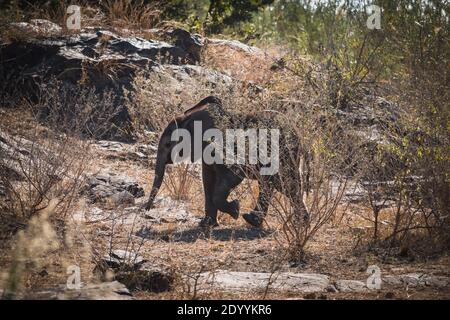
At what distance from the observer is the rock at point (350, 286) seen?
24.7 ft

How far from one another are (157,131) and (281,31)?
1176cm

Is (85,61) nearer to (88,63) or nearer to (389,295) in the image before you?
(88,63)

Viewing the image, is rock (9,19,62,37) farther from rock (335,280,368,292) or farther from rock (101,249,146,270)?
rock (335,280,368,292)

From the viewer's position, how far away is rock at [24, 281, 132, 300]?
5.89 m

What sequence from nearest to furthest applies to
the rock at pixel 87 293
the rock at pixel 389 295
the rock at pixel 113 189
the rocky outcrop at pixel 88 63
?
the rock at pixel 87 293 < the rock at pixel 389 295 < the rock at pixel 113 189 < the rocky outcrop at pixel 88 63

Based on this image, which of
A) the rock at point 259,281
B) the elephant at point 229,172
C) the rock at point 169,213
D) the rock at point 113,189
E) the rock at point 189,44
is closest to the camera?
the rock at point 259,281

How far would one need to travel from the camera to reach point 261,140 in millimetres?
9266

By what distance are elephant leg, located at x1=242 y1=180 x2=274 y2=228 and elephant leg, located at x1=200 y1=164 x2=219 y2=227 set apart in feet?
1.64

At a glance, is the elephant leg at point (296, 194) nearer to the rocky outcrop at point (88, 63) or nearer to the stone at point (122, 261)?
the stone at point (122, 261)

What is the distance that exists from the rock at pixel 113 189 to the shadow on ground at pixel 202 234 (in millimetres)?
967

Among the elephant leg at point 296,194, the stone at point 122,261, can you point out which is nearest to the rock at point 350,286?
the elephant leg at point 296,194

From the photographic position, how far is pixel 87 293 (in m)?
5.99

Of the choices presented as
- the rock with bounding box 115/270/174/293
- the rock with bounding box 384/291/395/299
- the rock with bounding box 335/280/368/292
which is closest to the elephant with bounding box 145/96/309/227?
the rock with bounding box 335/280/368/292

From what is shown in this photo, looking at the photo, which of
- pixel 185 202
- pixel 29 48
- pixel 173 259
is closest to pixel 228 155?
pixel 173 259
